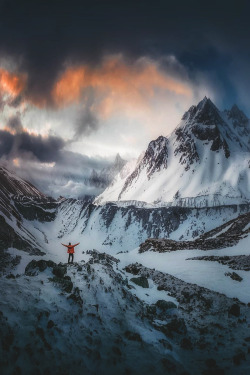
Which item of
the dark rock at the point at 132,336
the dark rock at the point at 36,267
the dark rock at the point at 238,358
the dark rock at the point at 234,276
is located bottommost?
the dark rock at the point at 132,336

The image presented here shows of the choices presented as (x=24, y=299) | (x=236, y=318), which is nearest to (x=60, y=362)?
(x=24, y=299)

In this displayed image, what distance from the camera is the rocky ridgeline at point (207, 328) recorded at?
843 cm

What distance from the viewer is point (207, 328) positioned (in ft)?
36.7

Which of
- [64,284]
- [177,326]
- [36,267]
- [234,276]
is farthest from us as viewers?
[234,276]

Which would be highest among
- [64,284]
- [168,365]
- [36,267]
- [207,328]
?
[36,267]

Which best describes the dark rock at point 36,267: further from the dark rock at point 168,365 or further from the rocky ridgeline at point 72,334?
the dark rock at point 168,365

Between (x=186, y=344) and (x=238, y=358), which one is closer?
(x=238, y=358)

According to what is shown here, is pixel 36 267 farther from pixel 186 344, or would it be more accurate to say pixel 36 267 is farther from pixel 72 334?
pixel 186 344

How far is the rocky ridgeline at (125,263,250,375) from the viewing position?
8432 mm

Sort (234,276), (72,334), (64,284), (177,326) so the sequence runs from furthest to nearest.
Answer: (234,276) < (64,284) < (177,326) < (72,334)

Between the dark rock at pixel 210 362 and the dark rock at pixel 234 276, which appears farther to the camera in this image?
the dark rock at pixel 234 276

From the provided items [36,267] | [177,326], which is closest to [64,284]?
[36,267]

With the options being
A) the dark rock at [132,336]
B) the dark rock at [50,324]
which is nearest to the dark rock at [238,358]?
the dark rock at [132,336]

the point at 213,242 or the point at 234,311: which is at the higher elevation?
the point at 213,242
